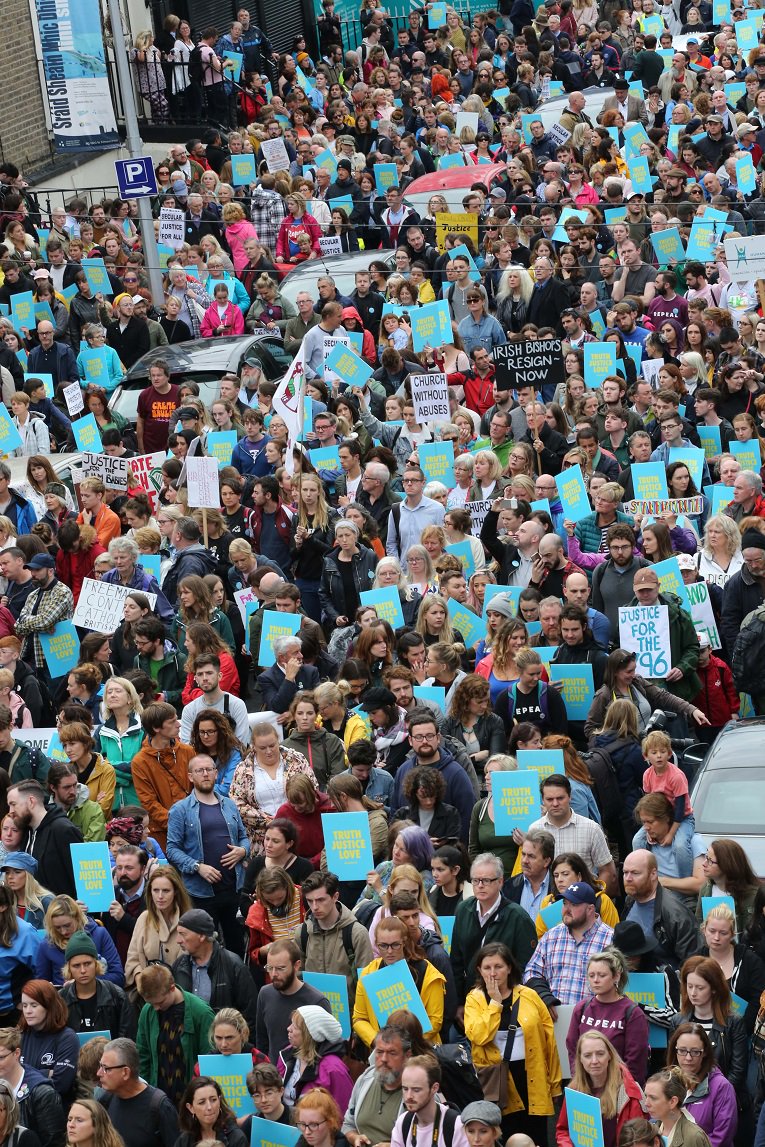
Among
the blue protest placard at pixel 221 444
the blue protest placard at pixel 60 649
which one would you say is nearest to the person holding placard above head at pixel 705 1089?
the blue protest placard at pixel 60 649

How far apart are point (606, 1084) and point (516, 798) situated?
91.6 inches

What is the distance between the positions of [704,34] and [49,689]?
2072cm

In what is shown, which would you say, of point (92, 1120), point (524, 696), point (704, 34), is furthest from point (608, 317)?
point (704, 34)

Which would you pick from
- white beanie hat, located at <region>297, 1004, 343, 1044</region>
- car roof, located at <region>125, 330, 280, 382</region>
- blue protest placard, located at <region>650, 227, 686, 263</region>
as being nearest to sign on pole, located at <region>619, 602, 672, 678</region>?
white beanie hat, located at <region>297, 1004, 343, 1044</region>

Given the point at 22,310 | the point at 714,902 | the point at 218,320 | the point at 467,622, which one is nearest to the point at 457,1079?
the point at 714,902

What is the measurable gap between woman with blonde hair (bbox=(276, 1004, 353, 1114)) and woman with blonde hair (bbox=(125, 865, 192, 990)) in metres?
1.28

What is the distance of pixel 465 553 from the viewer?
14.9 meters

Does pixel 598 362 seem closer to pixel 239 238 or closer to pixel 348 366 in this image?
pixel 348 366

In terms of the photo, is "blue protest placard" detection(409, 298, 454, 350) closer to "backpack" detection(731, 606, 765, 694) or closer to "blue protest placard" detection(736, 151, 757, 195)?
"blue protest placard" detection(736, 151, 757, 195)

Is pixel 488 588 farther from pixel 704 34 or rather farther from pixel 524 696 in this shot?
pixel 704 34

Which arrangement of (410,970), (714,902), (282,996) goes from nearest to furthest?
(410,970) → (282,996) → (714,902)

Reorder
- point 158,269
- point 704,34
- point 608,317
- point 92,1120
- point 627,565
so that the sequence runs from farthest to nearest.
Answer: point 704,34, point 158,269, point 608,317, point 627,565, point 92,1120

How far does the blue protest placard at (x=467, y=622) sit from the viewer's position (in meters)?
13.9

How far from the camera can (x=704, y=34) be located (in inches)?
1270
